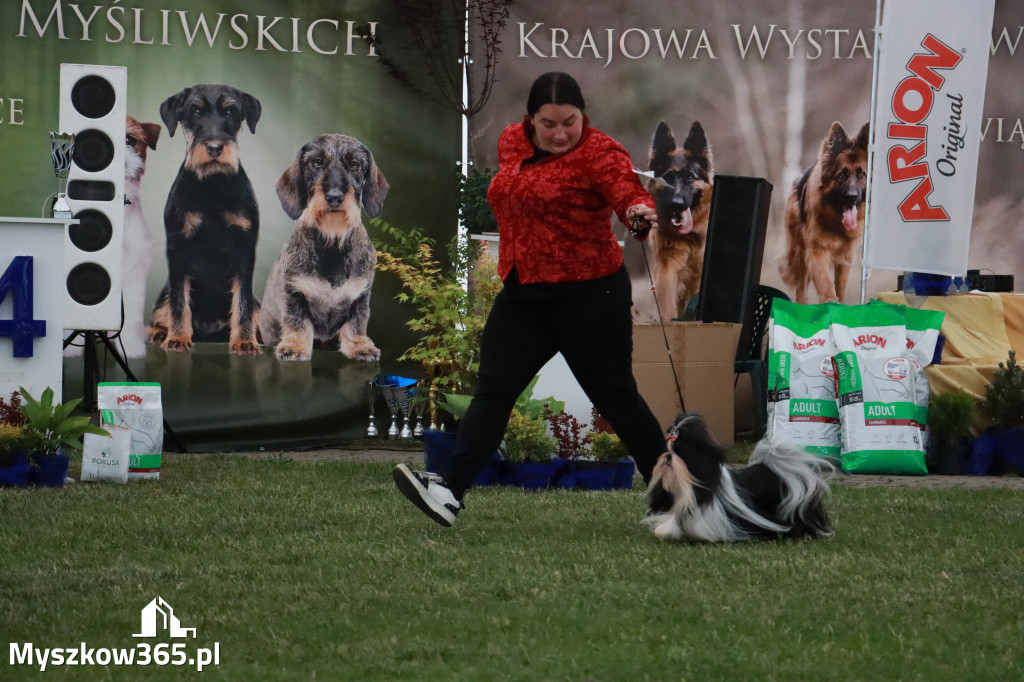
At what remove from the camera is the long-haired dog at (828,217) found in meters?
8.14

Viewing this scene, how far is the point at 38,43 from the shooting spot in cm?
706

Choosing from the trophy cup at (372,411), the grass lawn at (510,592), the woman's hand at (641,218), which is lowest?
the trophy cup at (372,411)

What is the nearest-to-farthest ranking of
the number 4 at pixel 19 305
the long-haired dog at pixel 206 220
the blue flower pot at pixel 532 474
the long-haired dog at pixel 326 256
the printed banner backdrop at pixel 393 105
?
the blue flower pot at pixel 532 474 < the number 4 at pixel 19 305 < the printed banner backdrop at pixel 393 105 < the long-haired dog at pixel 206 220 < the long-haired dog at pixel 326 256

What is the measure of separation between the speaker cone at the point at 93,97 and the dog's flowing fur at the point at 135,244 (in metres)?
0.58

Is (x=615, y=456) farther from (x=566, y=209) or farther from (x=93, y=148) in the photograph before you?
(x=93, y=148)

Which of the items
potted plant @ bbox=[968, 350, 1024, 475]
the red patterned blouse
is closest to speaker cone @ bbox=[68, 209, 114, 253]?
the red patterned blouse

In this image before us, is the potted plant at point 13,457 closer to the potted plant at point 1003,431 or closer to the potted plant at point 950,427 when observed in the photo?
the potted plant at point 950,427

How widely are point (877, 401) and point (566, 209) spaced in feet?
9.91

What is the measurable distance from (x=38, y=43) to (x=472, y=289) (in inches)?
112

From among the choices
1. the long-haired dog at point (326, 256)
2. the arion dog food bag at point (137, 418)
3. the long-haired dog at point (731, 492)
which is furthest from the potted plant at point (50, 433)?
the long-haired dog at point (731, 492)

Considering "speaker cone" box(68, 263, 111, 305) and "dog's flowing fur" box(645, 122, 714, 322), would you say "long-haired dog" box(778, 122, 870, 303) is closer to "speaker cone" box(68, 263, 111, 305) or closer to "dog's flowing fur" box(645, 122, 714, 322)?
"dog's flowing fur" box(645, 122, 714, 322)

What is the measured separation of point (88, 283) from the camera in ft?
21.7

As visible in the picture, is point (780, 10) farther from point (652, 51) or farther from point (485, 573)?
point (485, 573)

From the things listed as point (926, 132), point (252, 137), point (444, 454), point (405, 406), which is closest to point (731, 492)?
point (444, 454)
